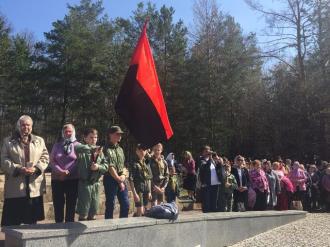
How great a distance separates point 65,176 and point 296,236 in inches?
226

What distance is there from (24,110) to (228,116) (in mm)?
14571

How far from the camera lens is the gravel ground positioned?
9148mm

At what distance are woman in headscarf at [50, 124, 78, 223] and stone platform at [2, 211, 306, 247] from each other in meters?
0.98

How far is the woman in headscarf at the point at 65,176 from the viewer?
6.66 meters

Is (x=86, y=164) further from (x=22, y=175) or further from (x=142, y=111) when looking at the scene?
(x=142, y=111)

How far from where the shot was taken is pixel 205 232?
7746 mm

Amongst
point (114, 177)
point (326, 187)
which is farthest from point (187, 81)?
point (114, 177)

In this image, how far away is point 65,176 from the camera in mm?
6602

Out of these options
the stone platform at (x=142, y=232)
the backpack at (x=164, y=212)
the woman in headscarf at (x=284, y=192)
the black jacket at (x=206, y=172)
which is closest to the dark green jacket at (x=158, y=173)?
the stone platform at (x=142, y=232)

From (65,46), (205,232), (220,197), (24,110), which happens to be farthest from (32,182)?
(24,110)

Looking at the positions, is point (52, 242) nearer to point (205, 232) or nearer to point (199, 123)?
point (205, 232)

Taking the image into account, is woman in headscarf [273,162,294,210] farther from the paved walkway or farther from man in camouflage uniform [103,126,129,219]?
man in camouflage uniform [103,126,129,219]

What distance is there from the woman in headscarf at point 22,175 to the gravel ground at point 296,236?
4435 millimetres

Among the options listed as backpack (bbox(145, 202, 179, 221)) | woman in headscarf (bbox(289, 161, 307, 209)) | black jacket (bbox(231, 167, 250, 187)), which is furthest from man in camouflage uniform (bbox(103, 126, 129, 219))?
woman in headscarf (bbox(289, 161, 307, 209))
